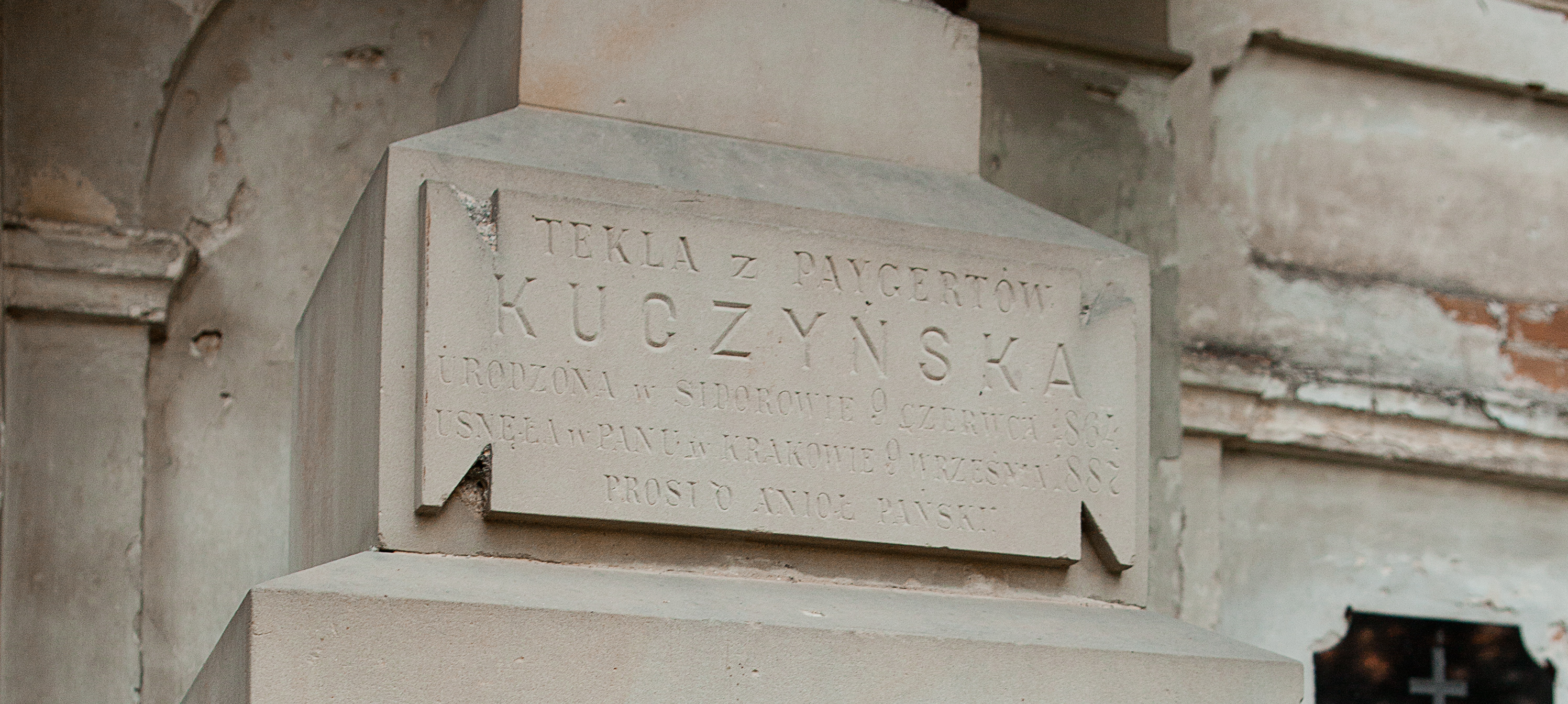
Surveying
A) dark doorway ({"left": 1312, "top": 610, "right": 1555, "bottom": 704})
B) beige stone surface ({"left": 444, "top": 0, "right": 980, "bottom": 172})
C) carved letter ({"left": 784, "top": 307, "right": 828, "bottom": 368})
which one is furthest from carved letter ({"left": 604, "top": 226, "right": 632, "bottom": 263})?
dark doorway ({"left": 1312, "top": 610, "right": 1555, "bottom": 704})

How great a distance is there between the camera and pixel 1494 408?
4.49 m

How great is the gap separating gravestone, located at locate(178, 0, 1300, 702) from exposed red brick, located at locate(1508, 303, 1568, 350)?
7.94 feet

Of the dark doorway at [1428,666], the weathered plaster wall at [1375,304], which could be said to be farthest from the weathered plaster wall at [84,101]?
the dark doorway at [1428,666]

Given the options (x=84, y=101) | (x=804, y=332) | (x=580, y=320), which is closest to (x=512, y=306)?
(x=580, y=320)

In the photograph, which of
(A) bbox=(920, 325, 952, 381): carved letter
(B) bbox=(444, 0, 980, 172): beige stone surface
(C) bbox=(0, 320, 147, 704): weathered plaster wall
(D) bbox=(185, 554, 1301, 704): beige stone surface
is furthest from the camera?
(C) bbox=(0, 320, 147, 704): weathered plaster wall

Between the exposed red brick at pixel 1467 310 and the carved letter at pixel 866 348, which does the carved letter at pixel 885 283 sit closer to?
the carved letter at pixel 866 348

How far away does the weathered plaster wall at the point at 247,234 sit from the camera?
137 inches

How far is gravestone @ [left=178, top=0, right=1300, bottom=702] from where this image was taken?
2.15m

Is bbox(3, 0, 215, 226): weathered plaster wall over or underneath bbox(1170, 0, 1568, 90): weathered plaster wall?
underneath

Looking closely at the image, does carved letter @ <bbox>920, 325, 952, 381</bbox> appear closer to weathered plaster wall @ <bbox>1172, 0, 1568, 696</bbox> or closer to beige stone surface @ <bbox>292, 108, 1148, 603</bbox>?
beige stone surface @ <bbox>292, 108, 1148, 603</bbox>

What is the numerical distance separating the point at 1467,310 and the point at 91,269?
3463 millimetres

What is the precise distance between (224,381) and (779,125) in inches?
59.6

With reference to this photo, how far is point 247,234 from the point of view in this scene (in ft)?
12.1

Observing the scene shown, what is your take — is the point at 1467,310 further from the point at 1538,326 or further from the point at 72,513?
the point at 72,513
